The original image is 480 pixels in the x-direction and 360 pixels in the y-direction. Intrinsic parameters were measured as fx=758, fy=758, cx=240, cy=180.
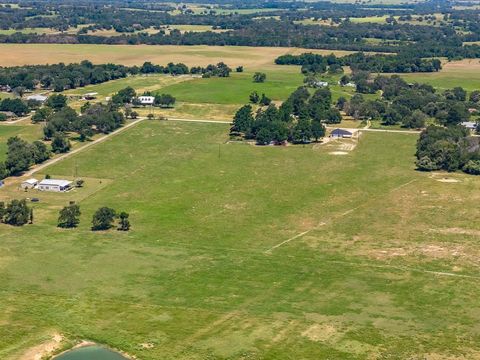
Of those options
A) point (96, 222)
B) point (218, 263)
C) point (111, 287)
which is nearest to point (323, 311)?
point (218, 263)

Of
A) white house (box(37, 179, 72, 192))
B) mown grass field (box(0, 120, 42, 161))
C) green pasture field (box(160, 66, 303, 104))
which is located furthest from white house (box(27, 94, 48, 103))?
white house (box(37, 179, 72, 192))

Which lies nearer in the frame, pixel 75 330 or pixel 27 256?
pixel 75 330

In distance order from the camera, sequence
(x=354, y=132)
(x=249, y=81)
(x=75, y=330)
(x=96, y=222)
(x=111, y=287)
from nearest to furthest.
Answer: (x=75, y=330) < (x=111, y=287) < (x=96, y=222) < (x=354, y=132) < (x=249, y=81)

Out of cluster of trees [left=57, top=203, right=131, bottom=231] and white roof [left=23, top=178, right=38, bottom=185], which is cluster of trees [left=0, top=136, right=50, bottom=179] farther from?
cluster of trees [left=57, top=203, right=131, bottom=231]

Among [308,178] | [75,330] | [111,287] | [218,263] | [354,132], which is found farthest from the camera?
[354,132]

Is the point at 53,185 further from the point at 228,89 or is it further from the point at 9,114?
the point at 228,89

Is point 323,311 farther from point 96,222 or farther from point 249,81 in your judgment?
point 249,81
